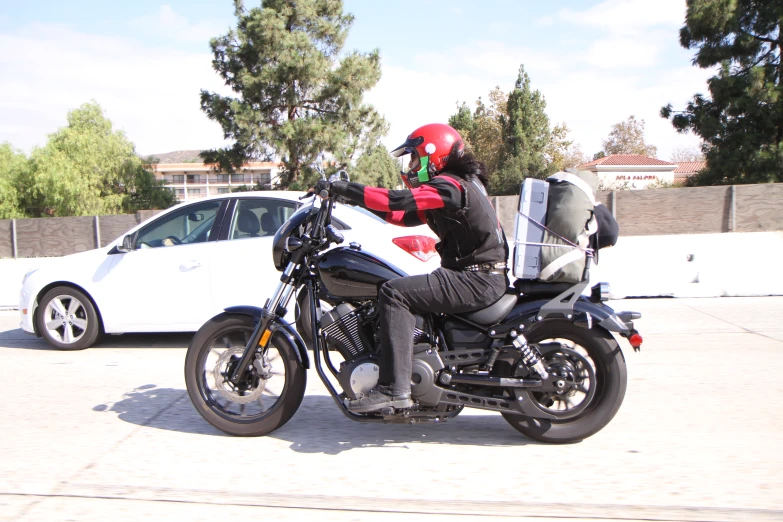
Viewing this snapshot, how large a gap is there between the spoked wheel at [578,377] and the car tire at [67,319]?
16.7ft

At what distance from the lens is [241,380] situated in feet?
14.2

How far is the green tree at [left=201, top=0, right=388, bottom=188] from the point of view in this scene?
32562 mm

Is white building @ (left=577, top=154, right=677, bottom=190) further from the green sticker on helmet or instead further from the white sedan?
the green sticker on helmet

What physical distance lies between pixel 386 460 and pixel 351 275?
110cm

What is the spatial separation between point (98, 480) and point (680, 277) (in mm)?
9147

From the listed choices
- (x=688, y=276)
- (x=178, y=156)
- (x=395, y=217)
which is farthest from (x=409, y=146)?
(x=178, y=156)

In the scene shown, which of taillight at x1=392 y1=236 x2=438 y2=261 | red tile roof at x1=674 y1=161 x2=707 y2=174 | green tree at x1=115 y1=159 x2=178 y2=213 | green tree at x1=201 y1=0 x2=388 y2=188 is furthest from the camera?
red tile roof at x1=674 y1=161 x2=707 y2=174

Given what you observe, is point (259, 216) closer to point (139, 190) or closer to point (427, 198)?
point (427, 198)

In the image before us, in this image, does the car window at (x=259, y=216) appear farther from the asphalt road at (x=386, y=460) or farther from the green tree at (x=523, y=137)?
the green tree at (x=523, y=137)

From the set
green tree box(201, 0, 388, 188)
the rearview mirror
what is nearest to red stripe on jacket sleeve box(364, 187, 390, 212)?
the rearview mirror

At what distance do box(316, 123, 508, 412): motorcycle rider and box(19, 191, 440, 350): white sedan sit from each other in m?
2.86

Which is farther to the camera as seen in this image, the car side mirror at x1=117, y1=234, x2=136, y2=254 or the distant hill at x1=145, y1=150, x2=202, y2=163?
the distant hill at x1=145, y1=150, x2=202, y2=163

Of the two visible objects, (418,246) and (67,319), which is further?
(67,319)

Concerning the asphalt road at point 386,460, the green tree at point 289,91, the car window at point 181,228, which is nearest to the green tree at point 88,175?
the green tree at point 289,91
